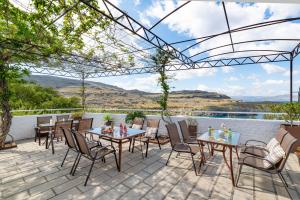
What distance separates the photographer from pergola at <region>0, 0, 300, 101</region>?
3.69 meters

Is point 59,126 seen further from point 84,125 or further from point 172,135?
point 172,135

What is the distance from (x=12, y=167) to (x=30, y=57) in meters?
3.07

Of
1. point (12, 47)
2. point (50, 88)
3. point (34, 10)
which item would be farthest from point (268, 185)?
point (50, 88)

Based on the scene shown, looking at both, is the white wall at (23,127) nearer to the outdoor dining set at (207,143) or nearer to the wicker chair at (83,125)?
the outdoor dining set at (207,143)

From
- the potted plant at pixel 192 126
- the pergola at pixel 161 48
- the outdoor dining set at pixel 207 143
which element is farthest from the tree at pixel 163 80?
the outdoor dining set at pixel 207 143

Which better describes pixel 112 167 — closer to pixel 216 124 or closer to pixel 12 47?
pixel 216 124

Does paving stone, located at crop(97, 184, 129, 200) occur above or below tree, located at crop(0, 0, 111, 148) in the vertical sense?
below

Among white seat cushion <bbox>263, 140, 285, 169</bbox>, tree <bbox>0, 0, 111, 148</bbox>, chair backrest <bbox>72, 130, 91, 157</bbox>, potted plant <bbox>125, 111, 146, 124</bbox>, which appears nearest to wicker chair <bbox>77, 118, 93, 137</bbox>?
chair backrest <bbox>72, 130, 91, 157</bbox>

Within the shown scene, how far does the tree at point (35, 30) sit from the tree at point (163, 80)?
259cm

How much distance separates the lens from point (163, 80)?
624 cm

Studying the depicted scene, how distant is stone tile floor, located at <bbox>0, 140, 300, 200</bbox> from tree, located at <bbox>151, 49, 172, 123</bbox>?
2.40 m

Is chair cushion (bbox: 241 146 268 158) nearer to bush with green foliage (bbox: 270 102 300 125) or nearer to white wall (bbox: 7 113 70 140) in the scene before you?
bush with green foliage (bbox: 270 102 300 125)

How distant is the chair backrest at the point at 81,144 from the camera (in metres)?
2.86

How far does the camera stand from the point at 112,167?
11.0 ft
